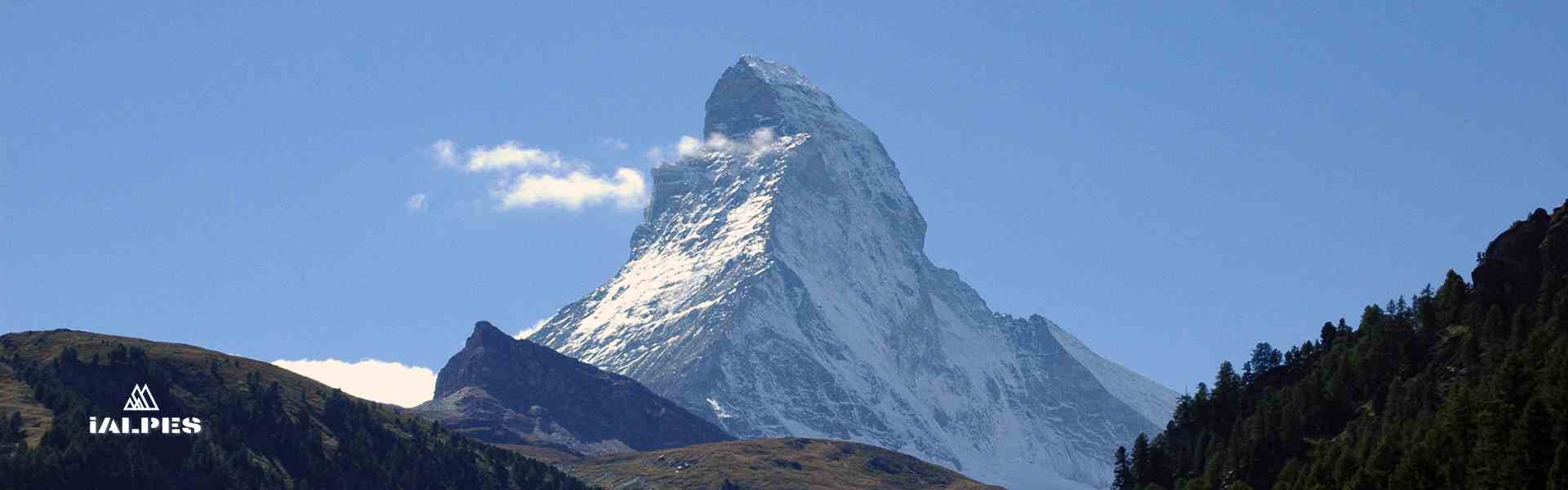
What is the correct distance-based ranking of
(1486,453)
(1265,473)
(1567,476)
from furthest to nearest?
(1265,473), (1486,453), (1567,476)

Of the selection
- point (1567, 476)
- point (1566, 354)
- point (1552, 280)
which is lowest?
point (1567, 476)

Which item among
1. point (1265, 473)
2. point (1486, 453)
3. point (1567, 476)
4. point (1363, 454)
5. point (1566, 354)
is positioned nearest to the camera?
point (1567, 476)

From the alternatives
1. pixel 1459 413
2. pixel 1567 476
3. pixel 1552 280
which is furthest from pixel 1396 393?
pixel 1567 476

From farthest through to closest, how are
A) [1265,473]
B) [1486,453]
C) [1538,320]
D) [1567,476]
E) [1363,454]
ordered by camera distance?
[1265,473] → [1538,320] → [1363,454] → [1486,453] → [1567,476]

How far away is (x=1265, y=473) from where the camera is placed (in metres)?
200

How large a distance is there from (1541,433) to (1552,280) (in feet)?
173

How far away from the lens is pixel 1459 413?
16100cm

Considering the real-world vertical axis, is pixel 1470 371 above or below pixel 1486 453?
above

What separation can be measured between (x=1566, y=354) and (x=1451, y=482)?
51.4 feet

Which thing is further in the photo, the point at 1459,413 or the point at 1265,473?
the point at 1265,473

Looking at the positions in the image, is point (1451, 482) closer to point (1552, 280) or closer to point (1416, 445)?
point (1416, 445)

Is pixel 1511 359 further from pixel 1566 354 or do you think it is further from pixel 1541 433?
pixel 1541 433

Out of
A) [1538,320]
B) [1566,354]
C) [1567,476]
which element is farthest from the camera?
[1538,320]

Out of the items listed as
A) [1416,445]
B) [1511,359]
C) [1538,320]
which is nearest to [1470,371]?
[1538,320]
